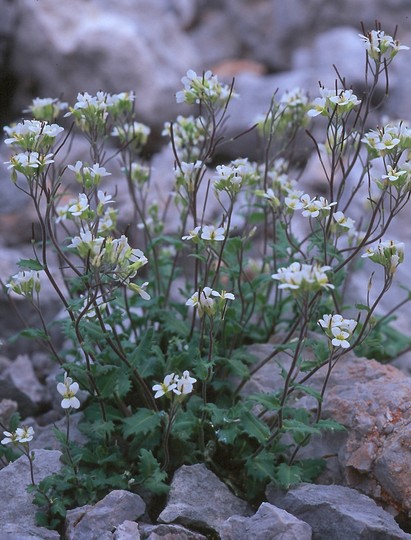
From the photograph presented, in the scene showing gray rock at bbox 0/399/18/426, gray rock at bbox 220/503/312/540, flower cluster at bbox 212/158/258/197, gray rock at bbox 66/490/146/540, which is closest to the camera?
gray rock at bbox 220/503/312/540

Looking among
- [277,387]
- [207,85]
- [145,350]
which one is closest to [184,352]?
[145,350]

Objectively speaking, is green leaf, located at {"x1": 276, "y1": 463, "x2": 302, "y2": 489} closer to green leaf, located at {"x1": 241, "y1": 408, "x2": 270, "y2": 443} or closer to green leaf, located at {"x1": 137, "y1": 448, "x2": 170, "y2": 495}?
green leaf, located at {"x1": 241, "y1": 408, "x2": 270, "y2": 443}

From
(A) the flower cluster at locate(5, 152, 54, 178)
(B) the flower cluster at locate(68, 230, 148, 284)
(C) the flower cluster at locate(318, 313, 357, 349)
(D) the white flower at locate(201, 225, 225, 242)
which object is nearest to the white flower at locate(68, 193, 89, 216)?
(B) the flower cluster at locate(68, 230, 148, 284)

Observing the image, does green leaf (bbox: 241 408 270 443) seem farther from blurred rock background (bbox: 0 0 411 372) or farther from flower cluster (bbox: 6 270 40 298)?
blurred rock background (bbox: 0 0 411 372)

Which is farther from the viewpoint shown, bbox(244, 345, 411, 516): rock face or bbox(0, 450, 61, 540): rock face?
bbox(244, 345, 411, 516): rock face

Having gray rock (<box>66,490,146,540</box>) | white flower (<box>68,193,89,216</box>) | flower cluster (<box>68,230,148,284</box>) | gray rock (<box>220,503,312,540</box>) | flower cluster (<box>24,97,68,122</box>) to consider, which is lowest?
gray rock (<box>220,503,312,540</box>)

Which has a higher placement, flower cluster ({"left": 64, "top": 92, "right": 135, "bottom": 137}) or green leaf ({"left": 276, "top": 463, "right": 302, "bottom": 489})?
flower cluster ({"left": 64, "top": 92, "right": 135, "bottom": 137})

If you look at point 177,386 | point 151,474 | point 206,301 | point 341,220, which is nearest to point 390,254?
point 341,220

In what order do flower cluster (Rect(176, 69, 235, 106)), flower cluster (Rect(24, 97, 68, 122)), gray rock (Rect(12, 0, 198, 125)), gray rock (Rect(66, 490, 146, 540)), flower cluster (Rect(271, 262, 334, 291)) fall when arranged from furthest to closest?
gray rock (Rect(12, 0, 198, 125))
flower cluster (Rect(24, 97, 68, 122))
flower cluster (Rect(176, 69, 235, 106))
gray rock (Rect(66, 490, 146, 540))
flower cluster (Rect(271, 262, 334, 291))

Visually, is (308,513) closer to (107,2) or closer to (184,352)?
(184,352)
